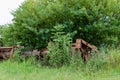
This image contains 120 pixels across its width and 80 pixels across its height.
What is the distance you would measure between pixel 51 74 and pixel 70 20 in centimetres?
333

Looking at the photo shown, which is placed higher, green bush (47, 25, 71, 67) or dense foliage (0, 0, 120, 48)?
dense foliage (0, 0, 120, 48)

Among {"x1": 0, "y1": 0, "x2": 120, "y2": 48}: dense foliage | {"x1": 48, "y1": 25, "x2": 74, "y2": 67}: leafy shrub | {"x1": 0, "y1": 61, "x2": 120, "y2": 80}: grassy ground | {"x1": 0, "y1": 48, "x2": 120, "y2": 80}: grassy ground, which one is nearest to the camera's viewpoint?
{"x1": 0, "y1": 61, "x2": 120, "y2": 80}: grassy ground

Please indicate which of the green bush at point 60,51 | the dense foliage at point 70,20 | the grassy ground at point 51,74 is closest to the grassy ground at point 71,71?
the grassy ground at point 51,74

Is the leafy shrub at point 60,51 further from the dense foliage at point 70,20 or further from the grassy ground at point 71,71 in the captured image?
the dense foliage at point 70,20

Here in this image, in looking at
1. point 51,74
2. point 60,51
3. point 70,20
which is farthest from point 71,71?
point 70,20

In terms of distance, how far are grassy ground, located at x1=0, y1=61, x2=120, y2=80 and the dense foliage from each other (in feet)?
6.29

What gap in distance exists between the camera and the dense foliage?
36.7 ft

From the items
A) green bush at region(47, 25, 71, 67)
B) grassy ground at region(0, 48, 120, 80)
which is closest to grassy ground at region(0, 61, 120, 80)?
grassy ground at region(0, 48, 120, 80)

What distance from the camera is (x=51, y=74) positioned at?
28.0ft

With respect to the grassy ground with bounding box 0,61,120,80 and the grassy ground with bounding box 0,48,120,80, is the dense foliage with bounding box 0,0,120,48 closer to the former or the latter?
the grassy ground with bounding box 0,48,120,80

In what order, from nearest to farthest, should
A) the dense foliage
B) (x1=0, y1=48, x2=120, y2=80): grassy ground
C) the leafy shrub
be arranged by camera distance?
(x1=0, y1=48, x2=120, y2=80): grassy ground
the leafy shrub
the dense foliage

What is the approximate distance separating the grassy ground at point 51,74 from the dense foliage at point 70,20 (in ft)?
6.29

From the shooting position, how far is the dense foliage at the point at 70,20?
36.7 ft

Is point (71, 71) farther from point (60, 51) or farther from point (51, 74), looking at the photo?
point (60, 51)
